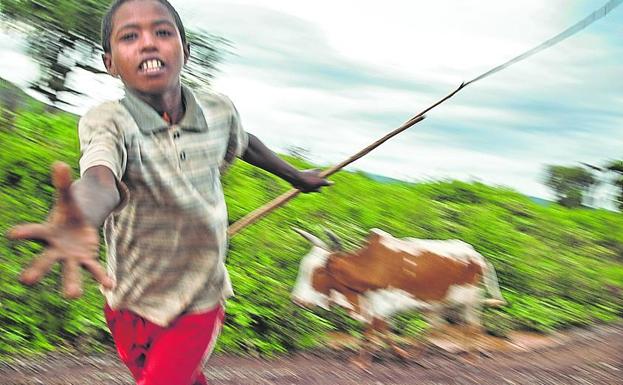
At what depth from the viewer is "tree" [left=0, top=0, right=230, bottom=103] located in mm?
6609

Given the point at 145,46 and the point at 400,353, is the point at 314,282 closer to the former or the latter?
the point at 400,353

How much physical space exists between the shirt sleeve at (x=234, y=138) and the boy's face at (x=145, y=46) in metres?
0.31

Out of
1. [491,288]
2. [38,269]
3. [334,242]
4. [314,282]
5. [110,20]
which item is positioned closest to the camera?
[38,269]

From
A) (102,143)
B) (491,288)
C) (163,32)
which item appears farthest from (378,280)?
(102,143)

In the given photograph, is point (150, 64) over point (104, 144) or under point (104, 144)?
over

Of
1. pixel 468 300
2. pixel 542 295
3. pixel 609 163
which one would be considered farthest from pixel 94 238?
pixel 609 163

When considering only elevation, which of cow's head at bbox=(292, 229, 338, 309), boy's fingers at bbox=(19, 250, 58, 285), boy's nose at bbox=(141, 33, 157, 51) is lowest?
cow's head at bbox=(292, 229, 338, 309)

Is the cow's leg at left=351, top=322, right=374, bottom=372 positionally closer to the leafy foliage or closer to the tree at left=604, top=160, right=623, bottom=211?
the leafy foliage

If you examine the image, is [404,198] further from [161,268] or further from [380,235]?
[161,268]

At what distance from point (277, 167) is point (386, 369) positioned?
7.73ft

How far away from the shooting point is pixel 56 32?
6.71m

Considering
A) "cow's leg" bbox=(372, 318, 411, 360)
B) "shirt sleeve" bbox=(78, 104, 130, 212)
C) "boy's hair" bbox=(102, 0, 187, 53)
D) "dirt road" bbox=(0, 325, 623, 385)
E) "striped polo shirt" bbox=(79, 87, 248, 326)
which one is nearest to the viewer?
"shirt sleeve" bbox=(78, 104, 130, 212)

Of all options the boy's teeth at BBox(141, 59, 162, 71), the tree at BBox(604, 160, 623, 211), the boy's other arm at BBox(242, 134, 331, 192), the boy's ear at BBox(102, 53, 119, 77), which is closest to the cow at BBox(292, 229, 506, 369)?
the boy's other arm at BBox(242, 134, 331, 192)

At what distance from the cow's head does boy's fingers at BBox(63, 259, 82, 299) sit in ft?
11.2
